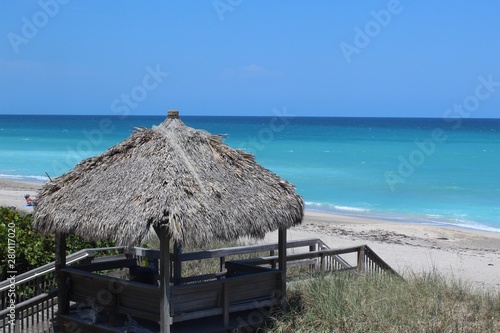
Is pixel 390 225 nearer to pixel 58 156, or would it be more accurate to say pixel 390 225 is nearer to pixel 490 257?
pixel 490 257

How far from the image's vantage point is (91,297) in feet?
30.7

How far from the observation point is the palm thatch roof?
8109mm

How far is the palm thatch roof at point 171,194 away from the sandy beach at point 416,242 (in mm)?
6862

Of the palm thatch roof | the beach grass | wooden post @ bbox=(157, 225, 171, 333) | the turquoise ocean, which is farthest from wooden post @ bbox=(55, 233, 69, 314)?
the turquoise ocean

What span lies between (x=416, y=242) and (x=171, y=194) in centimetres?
1582

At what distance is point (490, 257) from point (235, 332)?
511 inches

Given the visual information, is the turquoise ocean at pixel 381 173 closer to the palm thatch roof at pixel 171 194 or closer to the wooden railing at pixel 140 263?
the wooden railing at pixel 140 263

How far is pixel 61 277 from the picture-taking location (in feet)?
31.7

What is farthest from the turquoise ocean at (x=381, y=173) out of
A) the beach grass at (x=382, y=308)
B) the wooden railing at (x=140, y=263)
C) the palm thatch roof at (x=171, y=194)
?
the beach grass at (x=382, y=308)

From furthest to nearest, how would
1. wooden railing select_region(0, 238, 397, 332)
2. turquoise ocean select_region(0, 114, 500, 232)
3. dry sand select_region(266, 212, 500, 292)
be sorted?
1. turquoise ocean select_region(0, 114, 500, 232)
2. dry sand select_region(266, 212, 500, 292)
3. wooden railing select_region(0, 238, 397, 332)

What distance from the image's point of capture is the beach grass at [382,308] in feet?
29.7

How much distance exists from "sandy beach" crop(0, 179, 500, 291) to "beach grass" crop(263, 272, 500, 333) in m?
4.61

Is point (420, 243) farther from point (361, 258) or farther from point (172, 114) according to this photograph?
point (172, 114)

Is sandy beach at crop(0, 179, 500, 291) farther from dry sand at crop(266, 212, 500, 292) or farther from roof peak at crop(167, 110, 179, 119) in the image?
roof peak at crop(167, 110, 179, 119)
